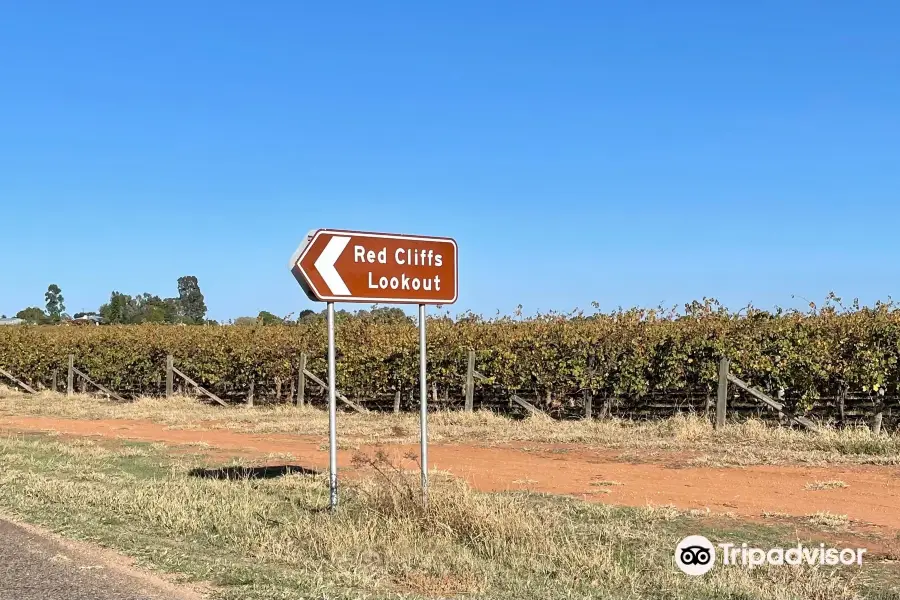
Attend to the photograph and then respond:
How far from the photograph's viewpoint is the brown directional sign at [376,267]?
7695 mm

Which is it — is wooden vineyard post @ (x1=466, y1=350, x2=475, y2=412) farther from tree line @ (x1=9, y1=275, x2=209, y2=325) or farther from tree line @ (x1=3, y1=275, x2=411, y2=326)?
tree line @ (x1=9, y1=275, x2=209, y2=325)

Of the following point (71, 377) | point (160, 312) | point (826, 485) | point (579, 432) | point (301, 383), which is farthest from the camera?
point (160, 312)

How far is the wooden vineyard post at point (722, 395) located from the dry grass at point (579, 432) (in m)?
0.36

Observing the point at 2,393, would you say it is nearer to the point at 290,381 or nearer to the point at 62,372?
the point at 62,372

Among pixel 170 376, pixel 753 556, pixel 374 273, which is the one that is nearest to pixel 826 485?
pixel 753 556

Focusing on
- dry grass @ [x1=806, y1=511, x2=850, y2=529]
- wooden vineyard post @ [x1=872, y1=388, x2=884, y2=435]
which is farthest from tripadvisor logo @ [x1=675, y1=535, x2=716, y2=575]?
wooden vineyard post @ [x1=872, y1=388, x2=884, y2=435]

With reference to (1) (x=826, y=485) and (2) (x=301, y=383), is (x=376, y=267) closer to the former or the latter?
(1) (x=826, y=485)

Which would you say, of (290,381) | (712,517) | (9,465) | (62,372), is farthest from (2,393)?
(712,517)

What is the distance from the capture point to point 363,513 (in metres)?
7.78

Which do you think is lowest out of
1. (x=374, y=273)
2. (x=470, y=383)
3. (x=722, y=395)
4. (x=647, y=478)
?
(x=647, y=478)

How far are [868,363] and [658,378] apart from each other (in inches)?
154

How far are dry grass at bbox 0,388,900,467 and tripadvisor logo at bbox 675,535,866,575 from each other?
5478 millimetres

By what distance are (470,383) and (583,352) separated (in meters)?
2.85

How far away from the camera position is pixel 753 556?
21.4 ft
